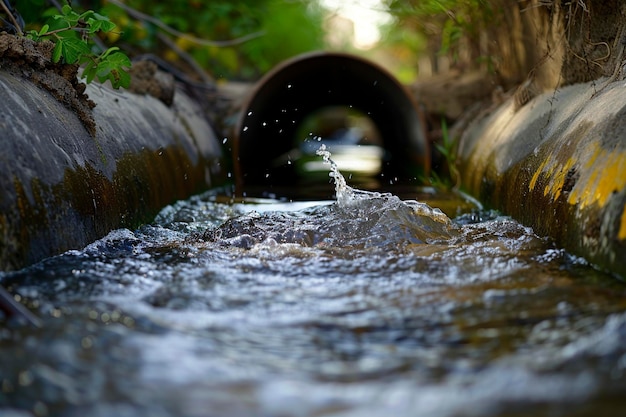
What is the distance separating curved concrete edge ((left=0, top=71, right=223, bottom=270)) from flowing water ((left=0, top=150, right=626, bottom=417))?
12cm

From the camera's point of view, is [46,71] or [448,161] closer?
[46,71]

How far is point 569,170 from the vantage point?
11.6 feet

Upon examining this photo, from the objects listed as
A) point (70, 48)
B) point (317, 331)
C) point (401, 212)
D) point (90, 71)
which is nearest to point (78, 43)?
point (70, 48)

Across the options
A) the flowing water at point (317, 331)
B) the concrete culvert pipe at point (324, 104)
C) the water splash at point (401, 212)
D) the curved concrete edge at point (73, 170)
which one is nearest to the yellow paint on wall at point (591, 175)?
the flowing water at point (317, 331)

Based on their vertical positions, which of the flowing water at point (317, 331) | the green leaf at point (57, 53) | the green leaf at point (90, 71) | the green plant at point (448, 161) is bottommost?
the green plant at point (448, 161)

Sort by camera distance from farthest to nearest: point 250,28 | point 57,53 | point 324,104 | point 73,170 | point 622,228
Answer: point 324,104, point 250,28, point 57,53, point 73,170, point 622,228

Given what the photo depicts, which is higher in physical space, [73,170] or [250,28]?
[250,28]

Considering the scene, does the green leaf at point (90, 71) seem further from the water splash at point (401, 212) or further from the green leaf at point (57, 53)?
the water splash at point (401, 212)

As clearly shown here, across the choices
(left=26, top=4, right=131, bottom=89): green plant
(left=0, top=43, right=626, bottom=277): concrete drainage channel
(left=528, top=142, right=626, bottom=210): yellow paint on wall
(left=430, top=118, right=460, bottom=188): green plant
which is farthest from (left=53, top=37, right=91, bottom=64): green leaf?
(left=430, top=118, right=460, bottom=188): green plant

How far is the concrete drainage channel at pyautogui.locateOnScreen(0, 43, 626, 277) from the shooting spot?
2.98m

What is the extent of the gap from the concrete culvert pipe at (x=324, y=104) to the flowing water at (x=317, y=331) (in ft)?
14.0

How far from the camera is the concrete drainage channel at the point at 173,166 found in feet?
9.77

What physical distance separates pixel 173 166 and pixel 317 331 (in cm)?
362

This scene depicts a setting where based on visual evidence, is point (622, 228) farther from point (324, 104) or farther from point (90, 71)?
point (324, 104)
